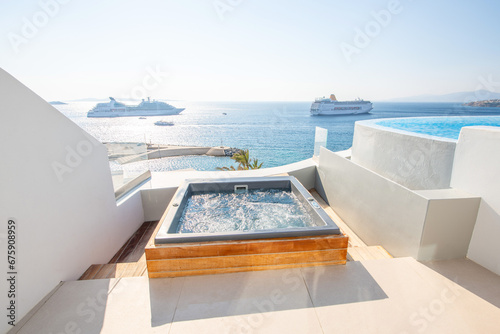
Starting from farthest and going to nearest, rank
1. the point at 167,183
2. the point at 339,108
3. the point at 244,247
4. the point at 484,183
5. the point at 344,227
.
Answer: the point at 339,108, the point at 167,183, the point at 344,227, the point at 484,183, the point at 244,247

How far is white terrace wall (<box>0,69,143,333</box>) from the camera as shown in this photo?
54.3 inches

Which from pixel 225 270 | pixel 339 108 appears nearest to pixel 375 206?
pixel 225 270

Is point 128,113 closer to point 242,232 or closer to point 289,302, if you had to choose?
point 242,232

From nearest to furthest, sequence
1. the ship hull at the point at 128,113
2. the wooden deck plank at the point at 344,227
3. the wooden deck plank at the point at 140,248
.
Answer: the wooden deck plank at the point at 140,248, the wooden deck plank at the point at 344,227, the ship hull at the point at 128,113

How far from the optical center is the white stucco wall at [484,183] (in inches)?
72.8

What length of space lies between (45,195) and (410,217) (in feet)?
10.2

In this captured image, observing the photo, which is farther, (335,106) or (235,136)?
(335,106)

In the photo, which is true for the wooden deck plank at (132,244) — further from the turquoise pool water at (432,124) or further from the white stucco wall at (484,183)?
the turquoise pool water at (432,124)

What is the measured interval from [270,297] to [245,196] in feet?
5.47

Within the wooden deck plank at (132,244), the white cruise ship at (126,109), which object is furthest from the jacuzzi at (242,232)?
the white cruise ship at (126,109)

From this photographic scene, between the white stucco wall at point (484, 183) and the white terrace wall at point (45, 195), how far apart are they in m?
3.56

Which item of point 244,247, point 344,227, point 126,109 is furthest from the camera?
point 126,109

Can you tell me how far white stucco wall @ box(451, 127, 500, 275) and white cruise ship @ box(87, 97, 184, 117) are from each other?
39980 millimetres

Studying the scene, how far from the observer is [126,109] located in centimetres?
3553
